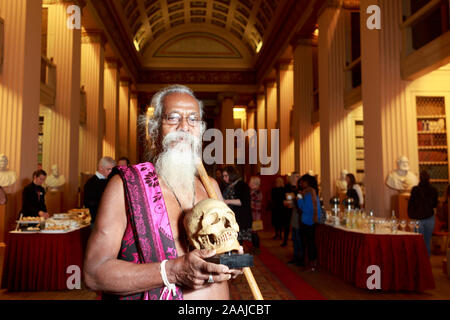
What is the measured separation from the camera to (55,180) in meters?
9.82

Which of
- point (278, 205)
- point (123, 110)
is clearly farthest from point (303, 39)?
point (123, 110)

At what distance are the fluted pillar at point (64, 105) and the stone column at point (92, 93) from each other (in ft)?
8.29

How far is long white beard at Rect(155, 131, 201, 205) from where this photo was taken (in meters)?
1.34

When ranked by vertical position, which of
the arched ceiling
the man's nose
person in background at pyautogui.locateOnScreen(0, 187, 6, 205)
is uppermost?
the arched ceiling

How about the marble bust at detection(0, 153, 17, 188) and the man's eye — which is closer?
the man's eye

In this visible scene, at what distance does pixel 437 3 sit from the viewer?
6.96 m

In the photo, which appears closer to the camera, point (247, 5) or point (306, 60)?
point (306, 60)

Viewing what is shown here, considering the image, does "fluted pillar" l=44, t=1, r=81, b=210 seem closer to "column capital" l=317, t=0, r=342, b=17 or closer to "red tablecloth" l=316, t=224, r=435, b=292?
"column capital" l=317, t=0, r=342, b=17

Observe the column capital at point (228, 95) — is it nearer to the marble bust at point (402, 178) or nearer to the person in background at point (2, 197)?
the marble bust at point (402, 178)

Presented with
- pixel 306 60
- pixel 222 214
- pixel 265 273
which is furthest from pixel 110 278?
pixel 306 60

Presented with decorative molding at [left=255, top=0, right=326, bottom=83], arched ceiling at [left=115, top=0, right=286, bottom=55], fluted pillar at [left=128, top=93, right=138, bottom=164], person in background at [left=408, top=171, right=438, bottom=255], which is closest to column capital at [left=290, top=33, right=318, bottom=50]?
decorative molding at [left=255, top=0, right=326, bottom=83]

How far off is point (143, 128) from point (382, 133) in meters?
6.92

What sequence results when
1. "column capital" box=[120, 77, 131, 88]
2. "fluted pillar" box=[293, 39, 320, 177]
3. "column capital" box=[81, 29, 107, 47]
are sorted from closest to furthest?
"fluted pillar" box=[293, 39, 320, 177], "column capital" box=[81, 29, 107, 47], "column capital" box=[120, 77, 131, 88]

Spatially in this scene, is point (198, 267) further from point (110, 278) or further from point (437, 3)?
point (437, 3)
